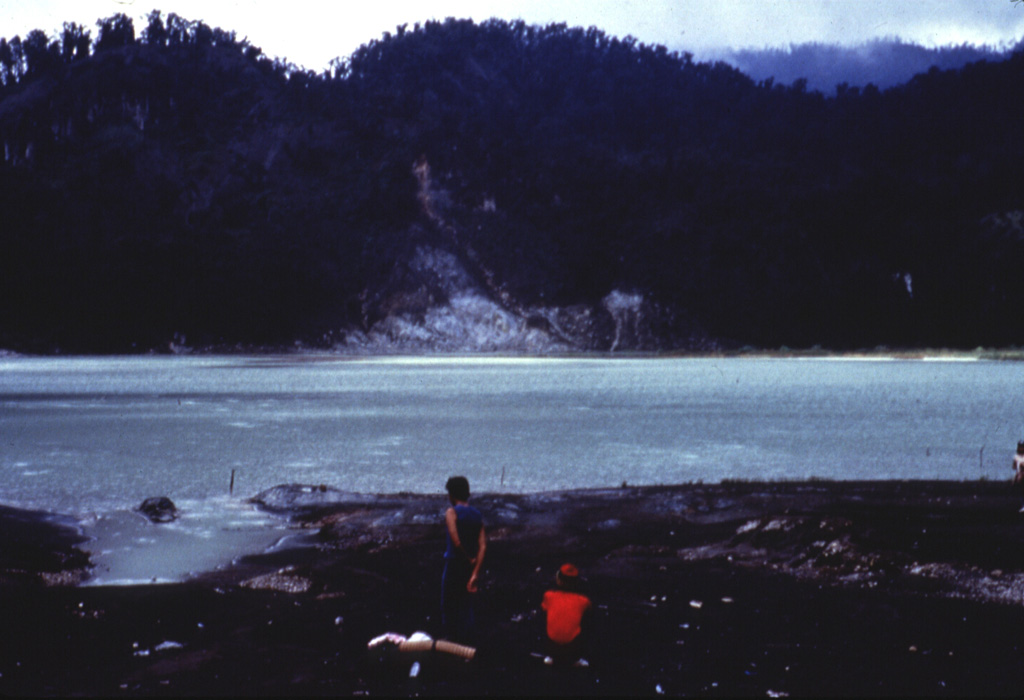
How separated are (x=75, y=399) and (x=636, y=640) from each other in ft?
173

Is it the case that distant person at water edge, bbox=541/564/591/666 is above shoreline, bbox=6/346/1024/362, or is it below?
above

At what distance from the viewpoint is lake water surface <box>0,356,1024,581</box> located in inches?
784

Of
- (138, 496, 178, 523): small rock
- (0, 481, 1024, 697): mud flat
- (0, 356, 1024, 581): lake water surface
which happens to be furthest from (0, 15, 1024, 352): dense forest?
(0, 481, 1024, 697): mud flat

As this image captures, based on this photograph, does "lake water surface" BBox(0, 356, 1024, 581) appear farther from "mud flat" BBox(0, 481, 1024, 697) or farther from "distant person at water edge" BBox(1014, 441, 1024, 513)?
"distant person at water edge" BBox(1014, 441, 1024, 513)

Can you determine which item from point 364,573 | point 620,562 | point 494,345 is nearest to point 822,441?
point 620,562

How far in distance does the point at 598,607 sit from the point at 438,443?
2038 cm

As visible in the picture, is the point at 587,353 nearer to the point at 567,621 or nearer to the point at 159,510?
the point at 159,510

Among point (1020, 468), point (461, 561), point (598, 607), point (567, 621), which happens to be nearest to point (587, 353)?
point (1020, 468)

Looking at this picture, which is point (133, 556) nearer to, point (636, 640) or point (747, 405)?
point (636, 640)

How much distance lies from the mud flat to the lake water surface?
7.42ft

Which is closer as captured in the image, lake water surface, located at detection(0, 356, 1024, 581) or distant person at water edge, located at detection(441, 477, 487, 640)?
distant person at water edge, located at detection(441, 477, 487, 640)

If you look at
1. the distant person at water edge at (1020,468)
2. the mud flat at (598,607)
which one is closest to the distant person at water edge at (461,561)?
the mud flat at (598,607)

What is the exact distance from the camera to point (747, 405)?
46.1 meters

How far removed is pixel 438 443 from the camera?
1177 inches
